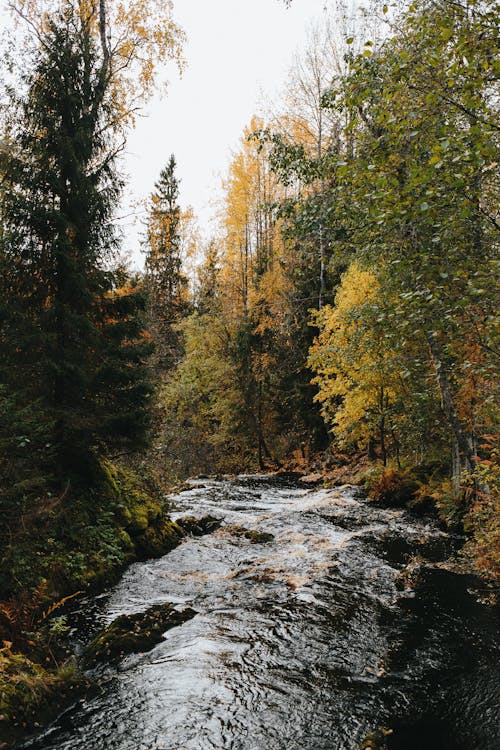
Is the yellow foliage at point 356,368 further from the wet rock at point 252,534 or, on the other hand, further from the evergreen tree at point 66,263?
the evergreen tree at point 66,263

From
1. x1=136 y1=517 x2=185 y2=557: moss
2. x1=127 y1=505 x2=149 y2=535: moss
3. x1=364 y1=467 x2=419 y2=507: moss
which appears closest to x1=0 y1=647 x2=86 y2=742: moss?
x1=136 y1=517 x2=185 y2=557: moss

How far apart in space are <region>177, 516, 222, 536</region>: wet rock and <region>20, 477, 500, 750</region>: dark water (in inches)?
52.8

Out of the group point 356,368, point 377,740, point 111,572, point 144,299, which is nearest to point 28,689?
point 377,740

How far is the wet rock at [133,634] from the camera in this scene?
5.35 meters

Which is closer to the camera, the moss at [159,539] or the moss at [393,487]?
the moss at [159,539]

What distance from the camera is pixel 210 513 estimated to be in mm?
13188

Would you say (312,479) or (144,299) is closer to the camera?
(144,299)

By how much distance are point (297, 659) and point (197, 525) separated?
21.2 feet

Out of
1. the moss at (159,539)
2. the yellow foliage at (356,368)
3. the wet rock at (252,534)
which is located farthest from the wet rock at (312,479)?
the moss at (159,539)

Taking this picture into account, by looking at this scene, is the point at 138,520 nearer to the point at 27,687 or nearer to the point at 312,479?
the point at 27,687

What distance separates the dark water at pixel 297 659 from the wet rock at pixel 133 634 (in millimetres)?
154

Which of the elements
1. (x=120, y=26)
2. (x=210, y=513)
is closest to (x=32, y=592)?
(x=210, y=513)

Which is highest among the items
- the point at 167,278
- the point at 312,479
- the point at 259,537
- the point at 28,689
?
the point at 167,278

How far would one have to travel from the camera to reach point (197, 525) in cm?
1152
